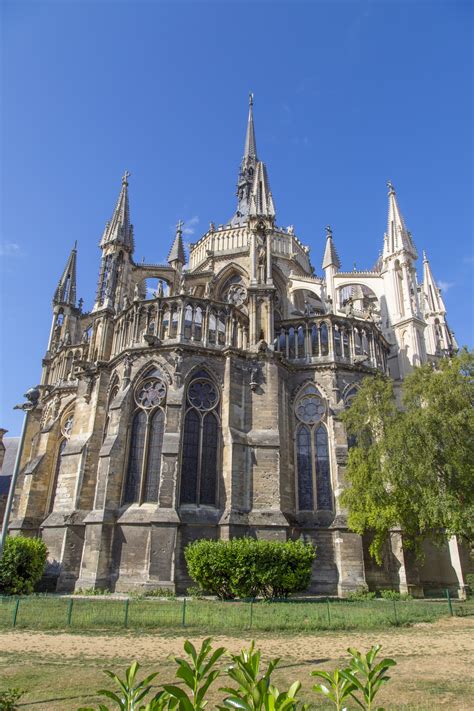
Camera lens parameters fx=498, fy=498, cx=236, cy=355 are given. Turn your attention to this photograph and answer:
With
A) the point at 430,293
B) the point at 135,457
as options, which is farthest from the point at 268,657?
the point at 430,293

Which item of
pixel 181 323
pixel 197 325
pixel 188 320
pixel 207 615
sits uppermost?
pixel 188 320

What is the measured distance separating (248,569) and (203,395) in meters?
8.39

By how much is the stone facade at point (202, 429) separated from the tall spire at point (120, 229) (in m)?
0.09

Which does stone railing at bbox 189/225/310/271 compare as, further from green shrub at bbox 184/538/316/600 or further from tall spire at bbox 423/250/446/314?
green shrub at bbox 184/538/316/600

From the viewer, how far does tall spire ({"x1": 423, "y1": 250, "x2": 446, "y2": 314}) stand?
128 feet

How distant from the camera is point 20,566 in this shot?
62.6 ft

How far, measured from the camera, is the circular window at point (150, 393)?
75.1ft

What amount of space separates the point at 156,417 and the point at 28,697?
15881 millimetres

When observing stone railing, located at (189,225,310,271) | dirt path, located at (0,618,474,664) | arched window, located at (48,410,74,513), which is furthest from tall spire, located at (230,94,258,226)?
dirt path, located at (0,618,474,664)

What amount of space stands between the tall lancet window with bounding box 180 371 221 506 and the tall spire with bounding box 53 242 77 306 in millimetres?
18031

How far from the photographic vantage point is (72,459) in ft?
77.6

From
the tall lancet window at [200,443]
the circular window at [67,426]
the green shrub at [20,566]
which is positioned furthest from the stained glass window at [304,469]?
the circular window at [67,426]

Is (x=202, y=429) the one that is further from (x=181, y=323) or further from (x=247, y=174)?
(x=247, y=174)

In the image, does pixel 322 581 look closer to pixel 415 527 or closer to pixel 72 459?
pixel 415 527
